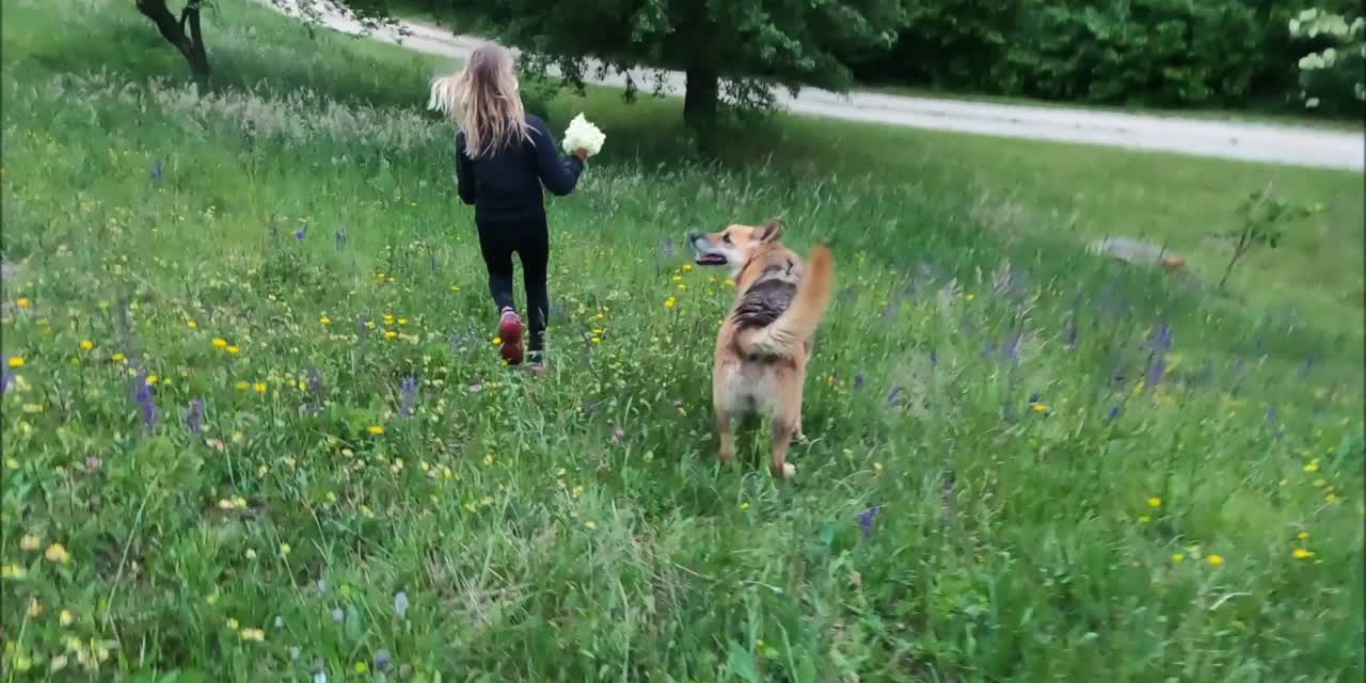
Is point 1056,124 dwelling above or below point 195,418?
above

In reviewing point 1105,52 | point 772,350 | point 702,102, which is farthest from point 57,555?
point 1105,52

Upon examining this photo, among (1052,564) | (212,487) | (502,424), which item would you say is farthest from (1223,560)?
(212,487)

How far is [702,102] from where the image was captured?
249 inches

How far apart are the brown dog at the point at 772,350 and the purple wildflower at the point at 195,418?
196cm

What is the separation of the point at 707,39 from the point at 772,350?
386 cm

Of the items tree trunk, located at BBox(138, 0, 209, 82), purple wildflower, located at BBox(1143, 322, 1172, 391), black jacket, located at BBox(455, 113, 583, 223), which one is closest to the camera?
tree trunk, located at BBox(138, 0, 209, 82)

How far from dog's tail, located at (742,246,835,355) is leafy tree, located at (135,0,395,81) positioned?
2.28m

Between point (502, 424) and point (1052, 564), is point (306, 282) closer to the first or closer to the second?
point (502, 424)

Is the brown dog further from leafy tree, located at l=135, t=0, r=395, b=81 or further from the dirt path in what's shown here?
leafy tree, located at l=135, t=0, r=395, b=81

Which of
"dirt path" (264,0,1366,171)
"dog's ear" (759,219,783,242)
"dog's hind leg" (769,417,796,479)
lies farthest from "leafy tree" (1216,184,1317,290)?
"dog's hind leg" (769,417,796,479)

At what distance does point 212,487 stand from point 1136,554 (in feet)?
11.0

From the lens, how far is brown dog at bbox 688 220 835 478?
11.3 feet

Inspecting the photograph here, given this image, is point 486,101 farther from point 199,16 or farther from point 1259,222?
point 1259,222

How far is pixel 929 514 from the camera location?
3631 mm
